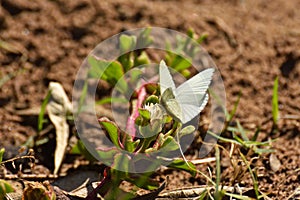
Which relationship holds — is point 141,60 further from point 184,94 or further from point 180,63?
point 184,94

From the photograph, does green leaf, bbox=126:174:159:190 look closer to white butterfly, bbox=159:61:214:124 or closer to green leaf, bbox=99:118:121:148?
green leaf, bbox=99:118:121:148

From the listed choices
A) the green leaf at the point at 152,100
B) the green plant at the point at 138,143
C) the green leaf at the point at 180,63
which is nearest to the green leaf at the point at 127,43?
the green plant at the point at 138,143

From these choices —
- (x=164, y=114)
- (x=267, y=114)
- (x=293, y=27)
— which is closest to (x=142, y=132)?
(x=164, y=114)

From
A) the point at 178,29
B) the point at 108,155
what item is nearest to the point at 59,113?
the point at 108,155

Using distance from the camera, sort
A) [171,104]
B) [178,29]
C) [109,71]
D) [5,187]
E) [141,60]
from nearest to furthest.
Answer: [5,187]
[171,104]
[109,71]
[141,60]
[178,29]

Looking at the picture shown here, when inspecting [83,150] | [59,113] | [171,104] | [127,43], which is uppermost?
[127,43]

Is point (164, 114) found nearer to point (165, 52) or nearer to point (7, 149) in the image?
point (7, 149)
